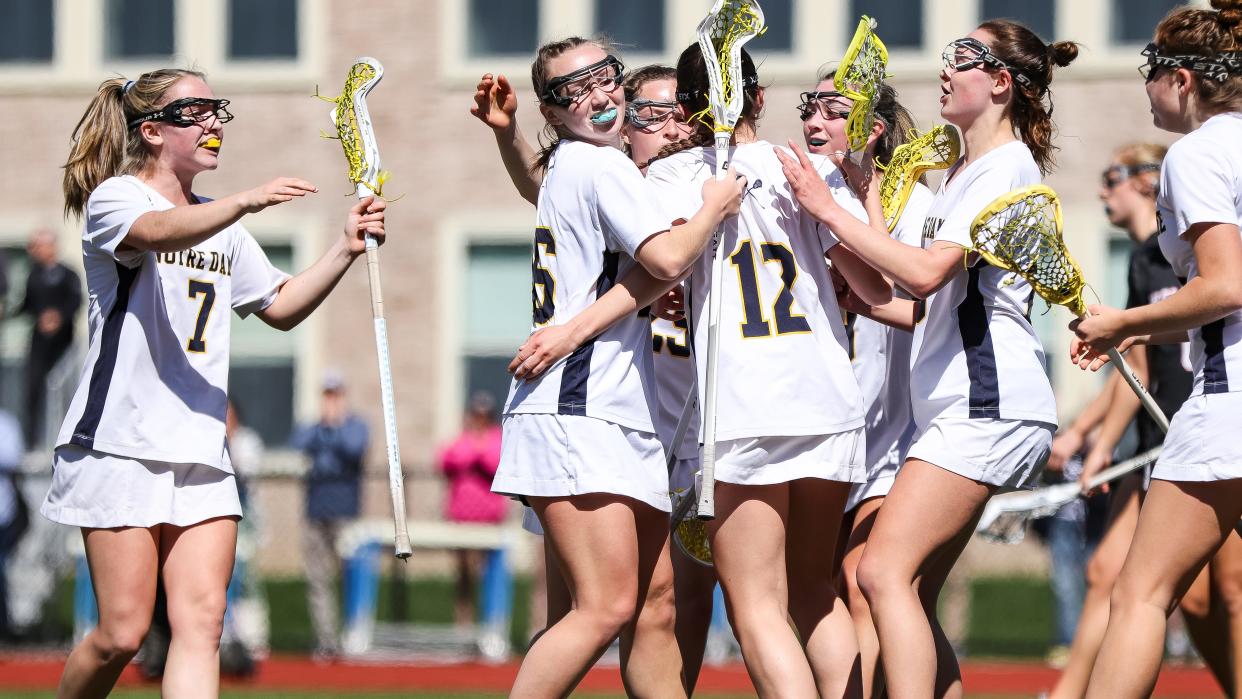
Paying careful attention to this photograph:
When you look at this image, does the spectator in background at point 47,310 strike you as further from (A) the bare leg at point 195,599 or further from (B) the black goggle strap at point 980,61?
(B) the black goggle strap at point 980,61

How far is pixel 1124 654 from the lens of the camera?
16.3ft

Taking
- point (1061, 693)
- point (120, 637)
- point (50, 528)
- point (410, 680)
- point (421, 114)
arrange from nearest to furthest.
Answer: point (120, 637) < point (1061, 693) < point (410, 680) < point (50, 528) < point (421, 114)

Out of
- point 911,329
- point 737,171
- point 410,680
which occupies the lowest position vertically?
point 410,680

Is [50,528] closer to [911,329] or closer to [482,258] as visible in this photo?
[482,258]

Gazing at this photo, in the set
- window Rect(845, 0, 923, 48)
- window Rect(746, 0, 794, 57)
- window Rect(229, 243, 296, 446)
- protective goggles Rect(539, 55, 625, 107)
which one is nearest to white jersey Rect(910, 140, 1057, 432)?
protective goggles Rect(539, 55, 625, 107)

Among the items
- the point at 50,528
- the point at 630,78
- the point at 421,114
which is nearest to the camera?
the point at 630,78

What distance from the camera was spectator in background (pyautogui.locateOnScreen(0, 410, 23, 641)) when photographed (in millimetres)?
12289

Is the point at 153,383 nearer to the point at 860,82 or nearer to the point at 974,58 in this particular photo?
the point at 860,82

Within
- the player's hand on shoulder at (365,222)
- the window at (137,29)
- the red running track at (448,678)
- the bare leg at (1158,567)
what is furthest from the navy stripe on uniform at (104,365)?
the window at (137,29)

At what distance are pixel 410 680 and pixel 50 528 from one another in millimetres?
3520

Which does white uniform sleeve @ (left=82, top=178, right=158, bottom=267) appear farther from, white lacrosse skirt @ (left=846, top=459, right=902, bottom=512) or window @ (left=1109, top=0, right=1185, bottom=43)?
window @ (left=1109, top=0, right=1185, bottom=43)

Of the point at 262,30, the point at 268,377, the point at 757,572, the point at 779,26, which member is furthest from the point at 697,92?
the point at 262,30

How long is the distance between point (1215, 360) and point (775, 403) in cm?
130

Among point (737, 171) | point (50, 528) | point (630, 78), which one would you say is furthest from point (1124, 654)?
point (50, 528)
